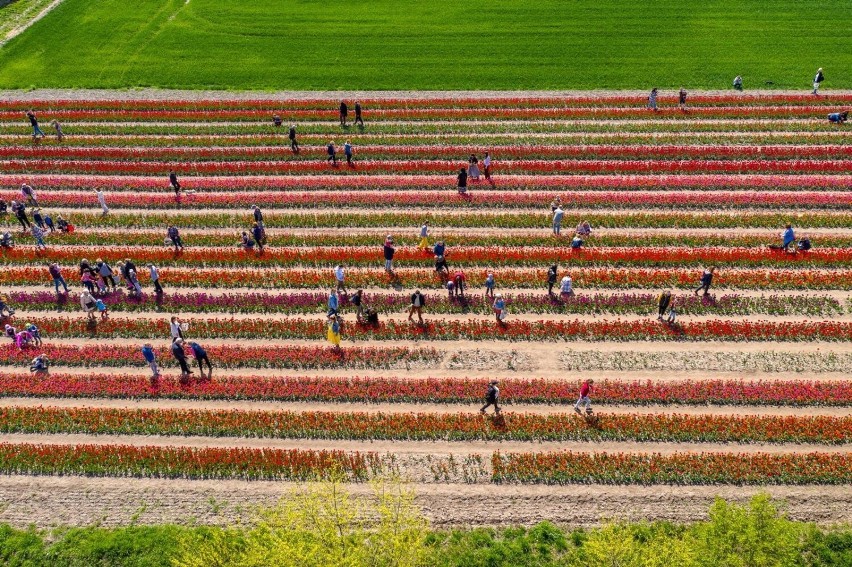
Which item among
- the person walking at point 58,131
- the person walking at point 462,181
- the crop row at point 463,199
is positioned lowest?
the crop row at point 463,199

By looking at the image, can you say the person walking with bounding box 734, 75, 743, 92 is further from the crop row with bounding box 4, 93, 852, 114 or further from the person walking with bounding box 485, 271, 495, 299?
the person walking with bounding box 485, 271, 495, 299

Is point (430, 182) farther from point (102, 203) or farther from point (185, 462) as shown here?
point (185, 462)

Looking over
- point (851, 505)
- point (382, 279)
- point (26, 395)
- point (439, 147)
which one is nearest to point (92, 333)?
point (26, 395)

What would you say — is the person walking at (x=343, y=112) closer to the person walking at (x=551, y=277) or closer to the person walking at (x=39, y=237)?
the person walking at (x=39, y=237)

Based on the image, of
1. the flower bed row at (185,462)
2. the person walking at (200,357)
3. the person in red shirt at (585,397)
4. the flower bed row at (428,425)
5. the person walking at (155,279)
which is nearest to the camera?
the flower bed row at (185,462)

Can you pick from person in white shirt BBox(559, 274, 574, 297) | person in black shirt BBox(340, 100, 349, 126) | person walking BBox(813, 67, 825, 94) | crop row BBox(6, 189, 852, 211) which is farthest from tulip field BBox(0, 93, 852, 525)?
person walking BBox(813, 67, 825, 94)

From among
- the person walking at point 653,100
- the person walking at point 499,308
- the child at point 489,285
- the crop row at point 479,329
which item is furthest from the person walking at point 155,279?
the person walking at point 653,100

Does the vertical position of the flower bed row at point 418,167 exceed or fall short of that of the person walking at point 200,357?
it exceeds it

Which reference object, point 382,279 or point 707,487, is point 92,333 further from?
point 707,487
